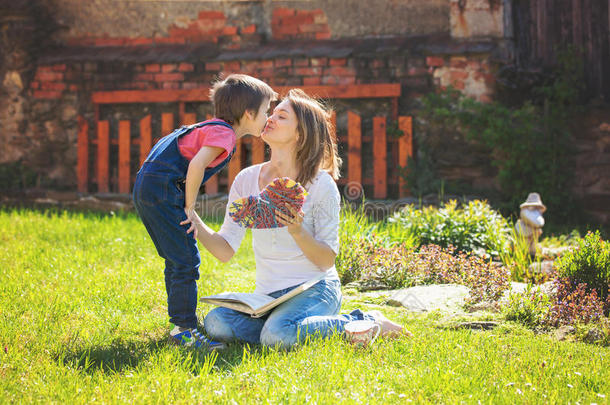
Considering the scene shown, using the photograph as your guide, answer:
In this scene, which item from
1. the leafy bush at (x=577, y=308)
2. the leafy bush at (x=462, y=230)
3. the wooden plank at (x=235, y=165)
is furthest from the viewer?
the wooden plank at (x=235, y=165)

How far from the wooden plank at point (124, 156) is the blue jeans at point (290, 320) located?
17.9 ft

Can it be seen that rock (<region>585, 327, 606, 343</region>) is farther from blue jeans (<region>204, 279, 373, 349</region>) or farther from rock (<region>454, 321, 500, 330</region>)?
blue jeans (<region>204, 279, 373, 349</region>)

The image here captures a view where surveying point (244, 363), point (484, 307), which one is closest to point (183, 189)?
point (244, 363)

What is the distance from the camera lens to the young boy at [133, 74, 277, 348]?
9.19ft

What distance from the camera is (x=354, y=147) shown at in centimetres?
738

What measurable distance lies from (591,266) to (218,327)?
85.2 inches

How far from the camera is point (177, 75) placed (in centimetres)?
795

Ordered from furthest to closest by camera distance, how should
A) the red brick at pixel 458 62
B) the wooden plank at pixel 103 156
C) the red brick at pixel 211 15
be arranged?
the red brick at pixel 211 15 → the wooden plank at pixel 103 156 → the red brick at pixel 458 62

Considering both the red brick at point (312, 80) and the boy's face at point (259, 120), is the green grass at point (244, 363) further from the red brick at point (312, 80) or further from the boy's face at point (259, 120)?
the red brick at point (312, 80)

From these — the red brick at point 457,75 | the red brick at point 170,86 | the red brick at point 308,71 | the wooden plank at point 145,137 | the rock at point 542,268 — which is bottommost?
the rock at point 542,268

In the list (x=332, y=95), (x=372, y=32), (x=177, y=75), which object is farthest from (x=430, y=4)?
(x=177, y=75)

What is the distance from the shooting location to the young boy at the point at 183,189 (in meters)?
2.80

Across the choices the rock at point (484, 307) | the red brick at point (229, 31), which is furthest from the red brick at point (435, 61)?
the rock at point (484, 307)

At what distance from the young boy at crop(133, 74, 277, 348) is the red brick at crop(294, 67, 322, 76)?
15.3 feet
